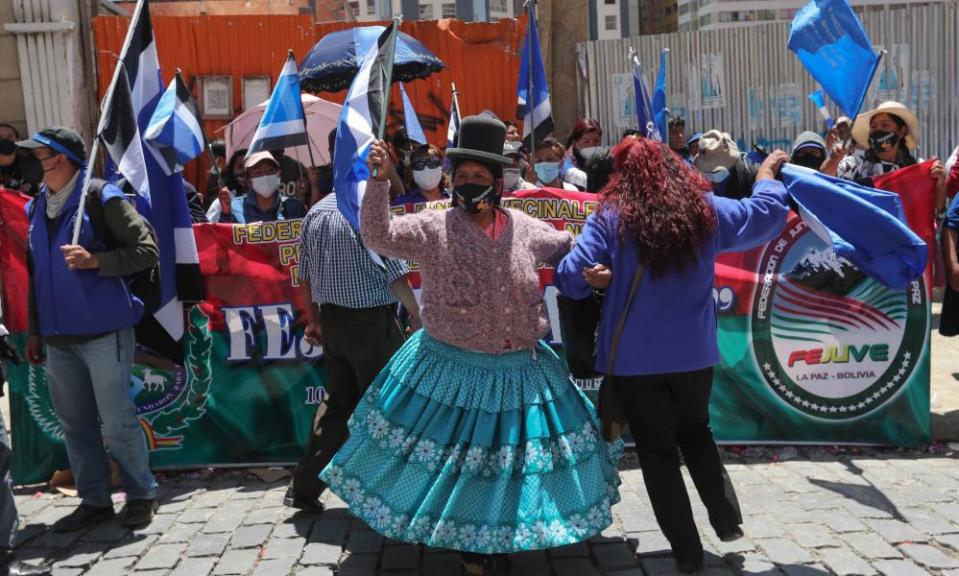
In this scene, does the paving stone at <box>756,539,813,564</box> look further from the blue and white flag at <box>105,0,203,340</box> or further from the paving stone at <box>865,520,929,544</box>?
the blue and white flag at <box>105,0,203,340</box>

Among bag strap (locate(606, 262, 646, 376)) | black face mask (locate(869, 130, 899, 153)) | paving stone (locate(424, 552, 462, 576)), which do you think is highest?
black face mask (locate(869, 130, 899, 153))

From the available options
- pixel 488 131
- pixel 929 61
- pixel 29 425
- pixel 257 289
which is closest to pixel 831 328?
pixel 488 131

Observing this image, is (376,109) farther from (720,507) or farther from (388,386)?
(720,507)

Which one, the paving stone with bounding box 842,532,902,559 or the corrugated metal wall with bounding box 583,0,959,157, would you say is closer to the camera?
the paving stone with bounding box 842,532,902,559

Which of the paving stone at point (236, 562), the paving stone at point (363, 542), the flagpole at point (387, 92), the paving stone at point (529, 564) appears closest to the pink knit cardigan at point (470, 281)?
the flagpole at point (387, 92)

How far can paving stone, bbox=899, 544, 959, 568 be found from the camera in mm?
4281

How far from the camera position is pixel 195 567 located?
14.9 ft

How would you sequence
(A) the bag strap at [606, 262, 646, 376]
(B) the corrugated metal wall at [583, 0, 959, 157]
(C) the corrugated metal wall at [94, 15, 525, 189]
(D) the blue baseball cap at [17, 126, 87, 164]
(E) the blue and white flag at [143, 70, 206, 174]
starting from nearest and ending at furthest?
(A) the bag strap at [606, 262, 646, 376]
(D) the blue baseball cap at [17, 126, 87, 164]
(E) the blue and white flag at [143, 70, 206, 174]
(B) the corrugated metal wall at [583, 0, 959, 157]
(C) the corrugated metal wall at [94, 15, 525, 189]

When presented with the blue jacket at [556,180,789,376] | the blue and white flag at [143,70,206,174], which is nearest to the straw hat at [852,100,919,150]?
the blue jacket at [556,180,789,376]

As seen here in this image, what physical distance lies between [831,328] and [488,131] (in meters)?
2.94

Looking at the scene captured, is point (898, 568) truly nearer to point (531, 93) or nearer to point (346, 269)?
point (346, 269)

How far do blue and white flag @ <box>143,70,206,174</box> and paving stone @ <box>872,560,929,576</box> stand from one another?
418cm

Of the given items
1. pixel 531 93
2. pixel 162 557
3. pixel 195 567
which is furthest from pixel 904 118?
pixel 162 557

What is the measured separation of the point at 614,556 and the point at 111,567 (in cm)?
233
